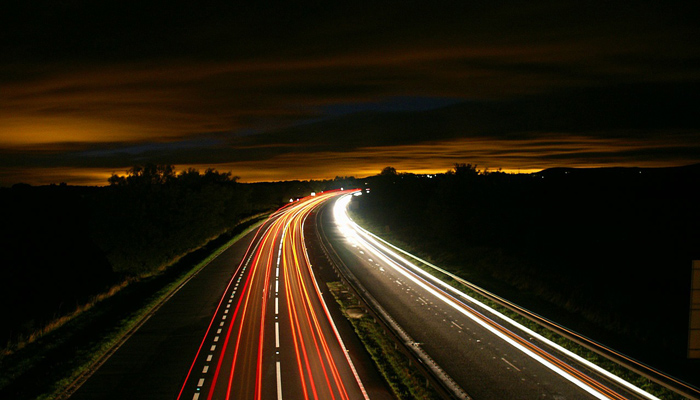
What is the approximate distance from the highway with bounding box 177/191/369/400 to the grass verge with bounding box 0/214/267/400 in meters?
4.11

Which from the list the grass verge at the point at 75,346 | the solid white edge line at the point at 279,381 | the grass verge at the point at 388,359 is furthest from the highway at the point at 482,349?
the grass verge at the point at 75,346

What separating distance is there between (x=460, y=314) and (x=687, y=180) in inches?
2814

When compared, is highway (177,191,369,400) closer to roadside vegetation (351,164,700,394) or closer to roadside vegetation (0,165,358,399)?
roadside vegetation (0,165,358,399)

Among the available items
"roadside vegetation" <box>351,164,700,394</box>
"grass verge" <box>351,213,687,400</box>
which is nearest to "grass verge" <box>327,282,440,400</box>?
"grass verge" <box>351,213,687,400</box>

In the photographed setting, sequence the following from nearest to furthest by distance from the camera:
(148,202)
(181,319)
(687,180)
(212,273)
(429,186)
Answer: (181,319) → (212,273) → (148,202) → (687,180) → (429,186)

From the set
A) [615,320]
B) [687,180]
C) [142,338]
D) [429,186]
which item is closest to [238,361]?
[142,338]

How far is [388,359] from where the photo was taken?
16.9 meters

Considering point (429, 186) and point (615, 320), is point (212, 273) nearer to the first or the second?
point (615, 320)

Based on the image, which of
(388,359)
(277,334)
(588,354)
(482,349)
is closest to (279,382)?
(388,359)

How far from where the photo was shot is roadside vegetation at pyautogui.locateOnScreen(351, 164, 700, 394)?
74.1 feet

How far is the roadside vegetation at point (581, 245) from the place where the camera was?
22578 millimetres

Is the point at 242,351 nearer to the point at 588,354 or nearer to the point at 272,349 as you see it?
the point at 272,349

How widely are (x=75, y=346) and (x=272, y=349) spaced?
8.94 m

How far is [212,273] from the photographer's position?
3475cm
